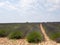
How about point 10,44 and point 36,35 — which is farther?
point 36,35

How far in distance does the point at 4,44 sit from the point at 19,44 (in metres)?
1.62

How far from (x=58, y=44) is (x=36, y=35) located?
10.5 ft

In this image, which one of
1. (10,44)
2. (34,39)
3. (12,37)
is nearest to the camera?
(10,44)

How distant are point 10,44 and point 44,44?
3710 mm

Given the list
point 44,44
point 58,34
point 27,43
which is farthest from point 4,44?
point 58,34

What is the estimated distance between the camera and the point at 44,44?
23609 millimetres

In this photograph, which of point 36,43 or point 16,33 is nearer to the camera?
point 36,43

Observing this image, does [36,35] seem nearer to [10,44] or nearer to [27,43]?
[27,43]

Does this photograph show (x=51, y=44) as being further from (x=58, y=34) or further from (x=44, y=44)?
(x=58, y=34)

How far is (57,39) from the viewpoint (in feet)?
87.2

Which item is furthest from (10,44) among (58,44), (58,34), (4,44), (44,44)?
(58,34)

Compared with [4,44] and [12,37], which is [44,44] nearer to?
[4,44]

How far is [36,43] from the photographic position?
2441 centimetres

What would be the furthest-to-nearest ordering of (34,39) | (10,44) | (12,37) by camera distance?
(12,37)
(34,39)
(10,44)
